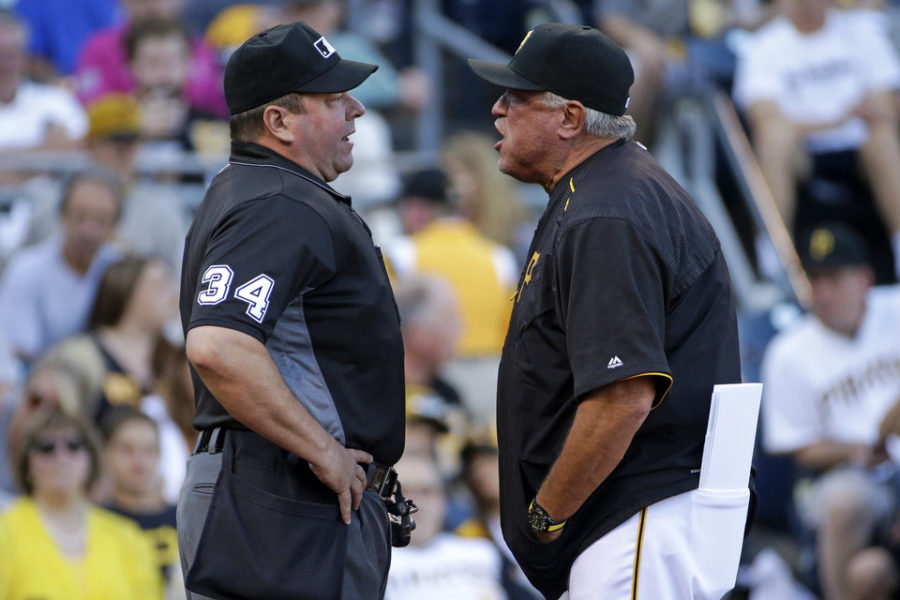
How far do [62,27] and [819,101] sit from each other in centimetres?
544

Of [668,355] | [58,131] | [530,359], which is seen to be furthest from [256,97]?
[58,131]

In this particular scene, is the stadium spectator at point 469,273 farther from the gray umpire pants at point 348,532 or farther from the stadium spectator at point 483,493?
the gray umpire pants at point 348,532

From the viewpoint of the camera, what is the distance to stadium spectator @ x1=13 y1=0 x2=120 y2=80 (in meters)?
9.91

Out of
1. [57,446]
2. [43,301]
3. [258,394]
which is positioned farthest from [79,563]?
[258,394]

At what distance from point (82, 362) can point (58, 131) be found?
2.46m

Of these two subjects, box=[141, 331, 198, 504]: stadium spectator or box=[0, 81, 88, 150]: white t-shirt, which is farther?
box=[0, 81, 88, 150]: white t-shirt

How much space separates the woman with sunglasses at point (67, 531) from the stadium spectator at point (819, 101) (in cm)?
518

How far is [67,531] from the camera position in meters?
6.07

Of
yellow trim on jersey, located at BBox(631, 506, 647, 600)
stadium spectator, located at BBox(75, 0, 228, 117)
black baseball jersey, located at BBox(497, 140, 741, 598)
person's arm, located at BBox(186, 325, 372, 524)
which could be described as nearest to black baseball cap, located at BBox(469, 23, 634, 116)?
black baseball jersey, located at BBox(497, 140, 741, 598)

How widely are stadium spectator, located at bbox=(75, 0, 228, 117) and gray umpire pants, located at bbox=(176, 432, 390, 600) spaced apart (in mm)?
5496

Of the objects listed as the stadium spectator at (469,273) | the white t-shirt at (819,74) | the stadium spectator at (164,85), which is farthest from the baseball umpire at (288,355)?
the white t-shirt at (819,74)

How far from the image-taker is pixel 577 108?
368cm

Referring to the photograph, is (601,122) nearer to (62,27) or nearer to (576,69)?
(576,69)

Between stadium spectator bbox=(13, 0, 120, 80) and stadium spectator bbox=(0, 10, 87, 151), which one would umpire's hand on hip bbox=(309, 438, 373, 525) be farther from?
stadium spectator bbox=(13, 0, 120, 80)
